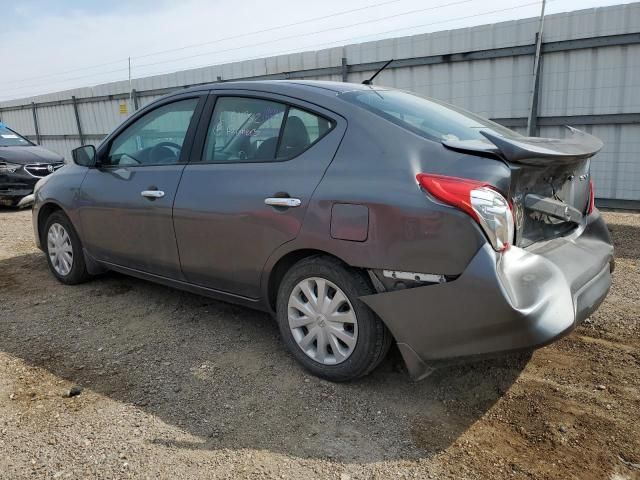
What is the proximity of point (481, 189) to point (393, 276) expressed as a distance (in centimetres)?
58

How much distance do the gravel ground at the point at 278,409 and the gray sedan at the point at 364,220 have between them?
31cm

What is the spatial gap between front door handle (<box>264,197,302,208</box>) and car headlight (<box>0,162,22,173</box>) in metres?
8.05

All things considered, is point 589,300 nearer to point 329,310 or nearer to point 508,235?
point 508,235

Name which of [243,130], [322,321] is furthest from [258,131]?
[322,321]

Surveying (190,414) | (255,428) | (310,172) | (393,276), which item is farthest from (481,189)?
(190,414)

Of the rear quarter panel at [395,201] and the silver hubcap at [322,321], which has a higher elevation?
the rear quarter panel at [395,201]

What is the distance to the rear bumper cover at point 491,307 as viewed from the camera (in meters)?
2.29

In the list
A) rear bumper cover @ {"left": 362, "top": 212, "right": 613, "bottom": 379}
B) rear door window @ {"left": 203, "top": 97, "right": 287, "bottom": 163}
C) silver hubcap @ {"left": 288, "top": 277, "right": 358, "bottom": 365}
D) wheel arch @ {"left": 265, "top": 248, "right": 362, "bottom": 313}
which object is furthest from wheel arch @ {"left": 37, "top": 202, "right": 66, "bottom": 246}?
rear bumper cover @ {"left": 362, "top": 212, "right": 613, "bottom": 379}

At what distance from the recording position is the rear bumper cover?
90.0 inches

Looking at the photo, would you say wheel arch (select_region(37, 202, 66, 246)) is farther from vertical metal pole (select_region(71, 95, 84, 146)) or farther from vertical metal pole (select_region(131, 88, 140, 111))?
vertical metal pole (select_region(71, 95, 84, 146))

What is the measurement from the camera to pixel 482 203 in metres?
2.33

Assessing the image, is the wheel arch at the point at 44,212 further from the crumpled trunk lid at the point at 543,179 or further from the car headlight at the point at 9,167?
the car headlight at the point at 9,167

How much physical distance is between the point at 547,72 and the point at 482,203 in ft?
22.1

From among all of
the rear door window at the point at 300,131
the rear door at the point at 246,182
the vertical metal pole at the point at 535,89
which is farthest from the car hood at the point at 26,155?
the vertical metal pole at the point at 535,89
